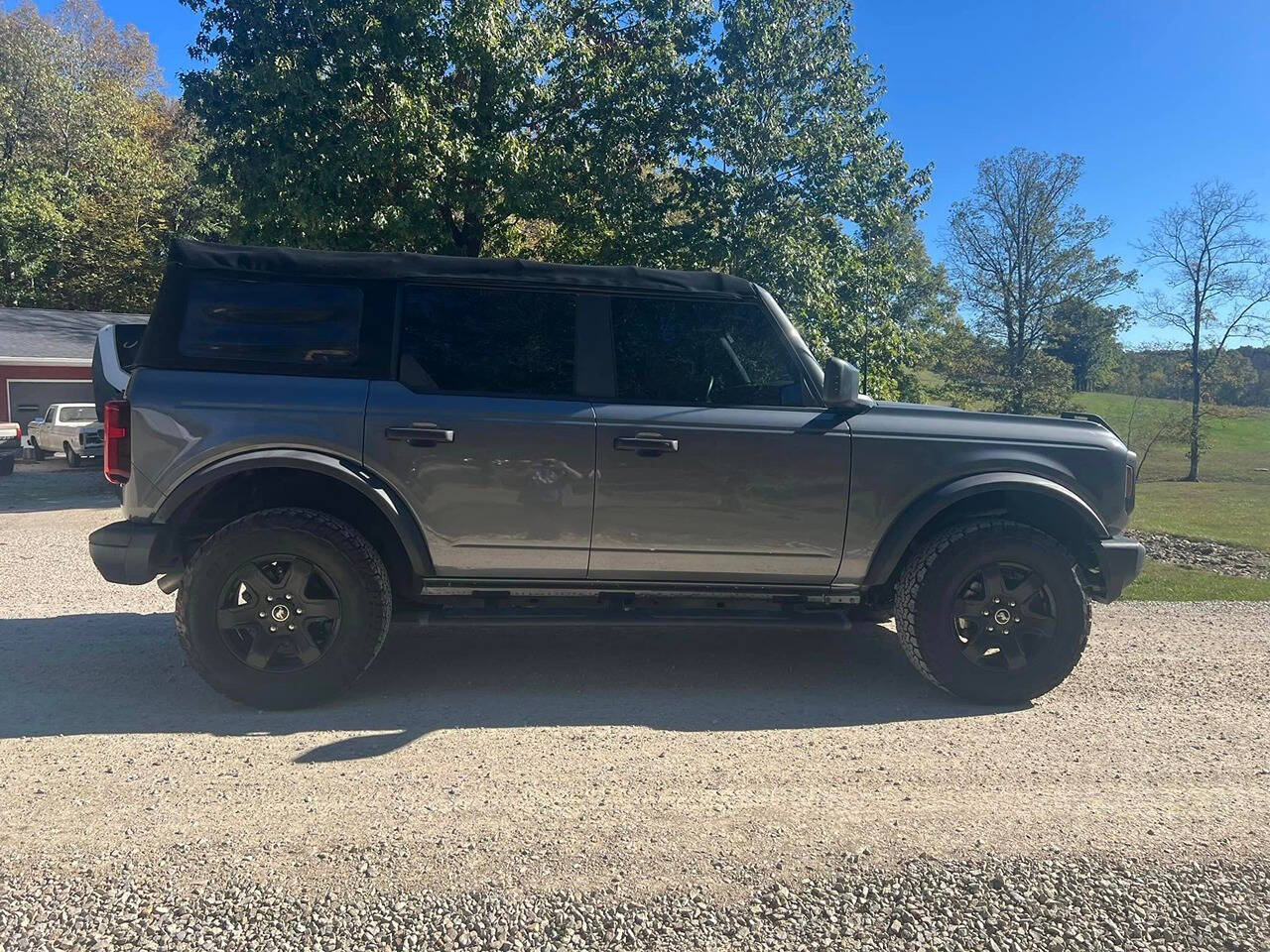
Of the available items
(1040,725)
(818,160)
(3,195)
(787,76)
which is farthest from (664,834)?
(3,195)

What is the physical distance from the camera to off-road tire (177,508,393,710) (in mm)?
3623

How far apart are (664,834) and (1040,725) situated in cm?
213

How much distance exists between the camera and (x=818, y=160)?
1263 centimetres

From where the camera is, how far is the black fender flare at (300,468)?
3.63m

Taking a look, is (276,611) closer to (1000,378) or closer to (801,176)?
(801,176)

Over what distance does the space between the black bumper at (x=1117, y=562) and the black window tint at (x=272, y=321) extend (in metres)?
3.88

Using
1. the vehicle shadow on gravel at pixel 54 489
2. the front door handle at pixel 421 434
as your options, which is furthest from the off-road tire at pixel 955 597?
the vehicle shadow on gravel at pixel 54 489

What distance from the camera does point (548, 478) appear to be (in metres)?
3.80

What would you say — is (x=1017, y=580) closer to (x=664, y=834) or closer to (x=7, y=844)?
(x=664, y=834)

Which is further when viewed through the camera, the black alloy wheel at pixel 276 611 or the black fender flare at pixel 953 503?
the black fender flare at pixel 953 503

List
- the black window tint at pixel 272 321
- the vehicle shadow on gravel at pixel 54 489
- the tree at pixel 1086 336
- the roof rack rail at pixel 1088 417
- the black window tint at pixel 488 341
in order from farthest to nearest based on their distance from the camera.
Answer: the tree at pixel 1086 336
the vehicle shadow on gravel at pixel 54 489
the roof rack rail at pixel 1088 417
the black window tint at pixel 488 341
the black window tint at pixel 272 321

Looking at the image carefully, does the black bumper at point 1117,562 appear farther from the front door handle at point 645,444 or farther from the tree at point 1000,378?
the tree at point 1000,378

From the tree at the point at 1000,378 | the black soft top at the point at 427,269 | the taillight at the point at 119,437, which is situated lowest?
the taillight at the point at 119,437

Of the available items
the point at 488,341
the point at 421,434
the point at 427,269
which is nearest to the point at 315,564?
the point at 421,434
